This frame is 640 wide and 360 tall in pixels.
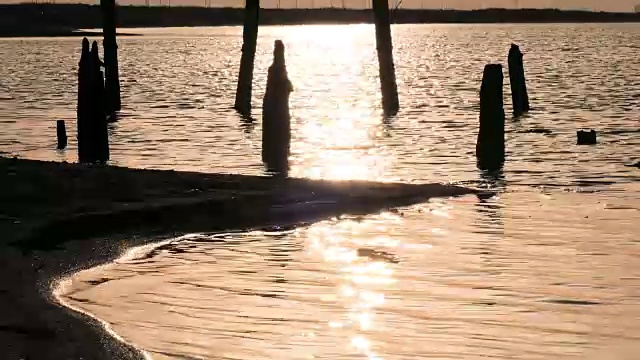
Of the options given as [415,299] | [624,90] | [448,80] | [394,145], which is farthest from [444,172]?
[448,80]

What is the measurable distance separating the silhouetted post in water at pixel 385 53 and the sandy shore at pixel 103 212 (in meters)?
16.5

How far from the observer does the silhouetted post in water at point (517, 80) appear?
36775 mm

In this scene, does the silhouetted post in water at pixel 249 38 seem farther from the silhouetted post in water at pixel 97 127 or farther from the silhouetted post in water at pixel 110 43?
the silhouetted post in water at pixel 97 127

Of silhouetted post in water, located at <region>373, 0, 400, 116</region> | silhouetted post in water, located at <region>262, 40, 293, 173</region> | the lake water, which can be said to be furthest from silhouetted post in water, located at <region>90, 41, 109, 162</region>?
silhouetted post in water, located at <region>373, 0, 400, 116</region>

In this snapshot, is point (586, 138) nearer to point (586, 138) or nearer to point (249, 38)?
point (586, 138)

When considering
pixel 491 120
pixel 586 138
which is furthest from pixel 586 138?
pixel 491 120

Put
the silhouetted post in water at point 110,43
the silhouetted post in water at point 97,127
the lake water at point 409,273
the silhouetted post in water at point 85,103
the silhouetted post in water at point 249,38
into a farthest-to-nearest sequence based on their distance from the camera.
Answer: the silhouetted post in water at point 249,38 → the silhouetted post in water at point 110,43 → the silhouetted post in water at point 97,127 → the silhouetted post in water at point 85,103 → the lake water at point 409,273

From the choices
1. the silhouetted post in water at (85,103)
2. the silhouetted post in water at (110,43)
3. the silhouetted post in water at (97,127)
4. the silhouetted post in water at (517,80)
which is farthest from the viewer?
the silhouetted post in water at (517,80)

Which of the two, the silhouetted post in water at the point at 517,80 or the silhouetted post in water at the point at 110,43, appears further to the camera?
the silhouetted post in water at the point at 517,80

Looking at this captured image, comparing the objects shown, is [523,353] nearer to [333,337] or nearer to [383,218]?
[333,337]

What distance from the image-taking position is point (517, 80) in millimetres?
38219

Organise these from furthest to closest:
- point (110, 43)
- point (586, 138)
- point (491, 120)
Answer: point (110, 43) < point (586, 138) < point (491, 120)

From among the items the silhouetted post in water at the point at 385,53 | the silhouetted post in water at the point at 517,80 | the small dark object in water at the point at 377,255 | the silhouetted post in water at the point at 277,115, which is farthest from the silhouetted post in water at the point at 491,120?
the silhouetted post in water at the point at 517,80

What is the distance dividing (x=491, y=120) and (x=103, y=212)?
9442mm
